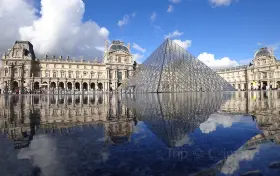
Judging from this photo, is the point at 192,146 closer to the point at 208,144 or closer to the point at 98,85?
the point at 208,144

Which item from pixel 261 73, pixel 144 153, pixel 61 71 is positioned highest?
pixel 61 71

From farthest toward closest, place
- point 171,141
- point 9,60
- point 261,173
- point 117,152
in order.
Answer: point 9,60
point 171,141
point 117,152
point 261,173

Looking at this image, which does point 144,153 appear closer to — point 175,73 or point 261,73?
point 175,73

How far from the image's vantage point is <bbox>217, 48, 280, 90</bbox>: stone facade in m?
→ 58.0

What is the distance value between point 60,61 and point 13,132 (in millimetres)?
55680

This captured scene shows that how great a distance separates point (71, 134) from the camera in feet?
11.5

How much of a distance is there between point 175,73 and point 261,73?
160ft

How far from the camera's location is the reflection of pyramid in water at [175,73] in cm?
2553

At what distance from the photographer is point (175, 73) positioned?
2634cm

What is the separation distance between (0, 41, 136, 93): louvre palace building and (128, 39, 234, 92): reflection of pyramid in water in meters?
25.1

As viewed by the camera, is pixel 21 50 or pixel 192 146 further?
pixel 21 50

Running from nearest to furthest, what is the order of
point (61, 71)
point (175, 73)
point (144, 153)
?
point (144, 153)
point (175, 73)
point (61, 71)

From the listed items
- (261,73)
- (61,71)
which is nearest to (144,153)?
(61,71)

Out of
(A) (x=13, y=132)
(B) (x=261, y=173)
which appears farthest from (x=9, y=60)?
(B) (x=261, y=173)
